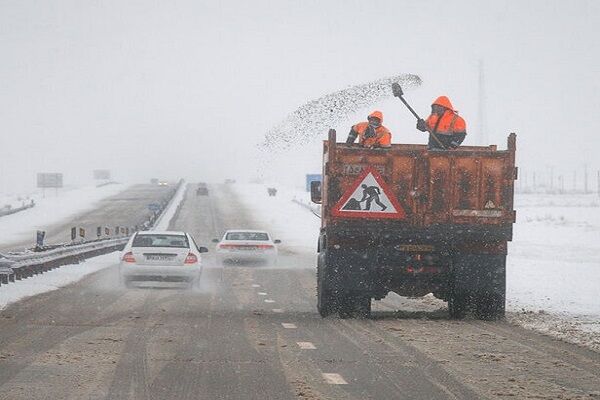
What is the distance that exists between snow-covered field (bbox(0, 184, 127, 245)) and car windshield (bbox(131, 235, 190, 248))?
34.4 m

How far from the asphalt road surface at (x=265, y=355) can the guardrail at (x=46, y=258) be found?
12.8 ft

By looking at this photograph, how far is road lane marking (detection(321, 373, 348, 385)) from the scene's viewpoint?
928 centimetres

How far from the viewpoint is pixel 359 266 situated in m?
15.3

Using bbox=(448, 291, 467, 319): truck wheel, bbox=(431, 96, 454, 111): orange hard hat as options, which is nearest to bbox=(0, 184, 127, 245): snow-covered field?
bbox=(448, 291, 467, 319): truck wheel

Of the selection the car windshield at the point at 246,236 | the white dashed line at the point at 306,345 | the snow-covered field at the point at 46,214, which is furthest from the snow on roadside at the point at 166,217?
the white dashed line at the point at 306,345

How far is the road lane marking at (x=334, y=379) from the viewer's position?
365 inches

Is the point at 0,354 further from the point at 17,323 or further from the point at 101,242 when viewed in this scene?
the point at 101,242

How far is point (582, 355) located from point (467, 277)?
3992 mm

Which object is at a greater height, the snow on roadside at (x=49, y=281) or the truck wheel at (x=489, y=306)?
the truck wheel at (x=489, y=306)

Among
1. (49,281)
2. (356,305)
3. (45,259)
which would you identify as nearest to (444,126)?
(356,305)

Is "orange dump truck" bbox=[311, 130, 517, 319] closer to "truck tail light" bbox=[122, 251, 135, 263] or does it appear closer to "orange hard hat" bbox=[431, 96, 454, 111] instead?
"orange hard hat" bbox=[431, 96, 454, 111]

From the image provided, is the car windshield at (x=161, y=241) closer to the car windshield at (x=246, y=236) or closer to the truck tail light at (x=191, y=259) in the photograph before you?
the truck tail light at (x=191, y=259)

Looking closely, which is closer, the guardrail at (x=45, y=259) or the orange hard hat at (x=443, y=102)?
the orange hard hat at (x=443, y=102)

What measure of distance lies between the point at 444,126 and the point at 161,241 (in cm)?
961
